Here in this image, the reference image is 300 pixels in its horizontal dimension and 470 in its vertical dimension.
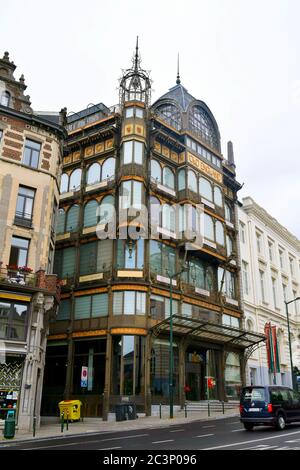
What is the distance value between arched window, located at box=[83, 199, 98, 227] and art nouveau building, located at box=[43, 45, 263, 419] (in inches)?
4.0

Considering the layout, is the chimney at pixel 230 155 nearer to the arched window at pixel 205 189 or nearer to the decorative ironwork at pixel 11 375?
the arched window at pixel 205 189

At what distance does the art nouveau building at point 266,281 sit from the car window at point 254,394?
71.9 ft

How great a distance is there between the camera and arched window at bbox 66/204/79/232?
35.1 m

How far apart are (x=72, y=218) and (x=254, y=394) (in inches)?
850

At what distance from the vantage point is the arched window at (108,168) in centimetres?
3406

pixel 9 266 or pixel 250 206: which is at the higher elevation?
pixel 250 206

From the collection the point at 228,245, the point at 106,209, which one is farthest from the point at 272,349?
the point at 106,209

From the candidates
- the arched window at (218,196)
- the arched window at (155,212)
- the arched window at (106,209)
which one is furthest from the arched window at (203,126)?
the arched window at (106,209)

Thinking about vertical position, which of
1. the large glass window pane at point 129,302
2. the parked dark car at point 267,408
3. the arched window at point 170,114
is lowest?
the parked dark car at point 267,408

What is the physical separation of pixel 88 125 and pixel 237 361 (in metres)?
23.2

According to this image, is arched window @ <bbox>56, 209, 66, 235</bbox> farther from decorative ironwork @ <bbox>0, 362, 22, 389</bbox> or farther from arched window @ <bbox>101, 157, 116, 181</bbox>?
decorative ironwork @ <bbox>0, 362, 22, 389</bbox>

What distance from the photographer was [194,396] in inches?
1298
